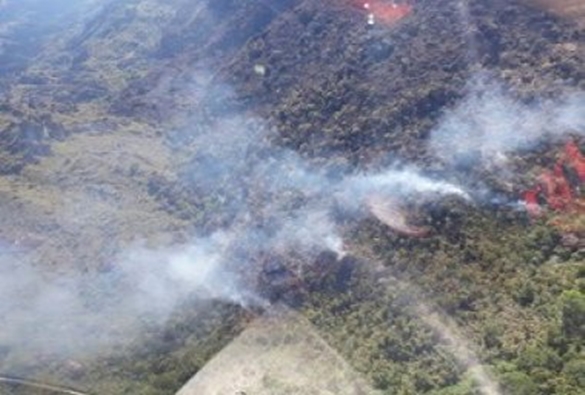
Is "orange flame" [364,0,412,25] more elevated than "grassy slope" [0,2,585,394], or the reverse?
"orange flame" [364,0,412,25]

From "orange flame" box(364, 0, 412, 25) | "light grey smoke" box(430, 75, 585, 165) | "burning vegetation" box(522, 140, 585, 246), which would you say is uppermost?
"orange flame" box(364, 0, 412, 25)

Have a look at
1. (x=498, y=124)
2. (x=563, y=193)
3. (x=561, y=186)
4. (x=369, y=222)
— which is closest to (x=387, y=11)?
(x=498, y=124)

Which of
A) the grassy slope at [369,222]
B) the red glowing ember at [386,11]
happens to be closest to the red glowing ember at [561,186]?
the grassy slope at [369,222]

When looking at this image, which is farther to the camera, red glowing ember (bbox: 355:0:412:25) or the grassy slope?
red glowing ember (bbox: 355:0:412:25)

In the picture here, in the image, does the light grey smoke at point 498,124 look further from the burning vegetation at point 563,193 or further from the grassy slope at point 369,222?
Result: the burning vegetation at point 563,193

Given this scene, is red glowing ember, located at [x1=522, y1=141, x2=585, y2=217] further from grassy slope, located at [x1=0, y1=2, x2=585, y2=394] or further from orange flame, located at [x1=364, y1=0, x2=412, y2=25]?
orange flame, located at [x1=364, y1=0, x2=412, y2=25]

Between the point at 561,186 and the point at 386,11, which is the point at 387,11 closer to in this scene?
the point at 386,11

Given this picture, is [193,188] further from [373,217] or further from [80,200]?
Result: [373,217]

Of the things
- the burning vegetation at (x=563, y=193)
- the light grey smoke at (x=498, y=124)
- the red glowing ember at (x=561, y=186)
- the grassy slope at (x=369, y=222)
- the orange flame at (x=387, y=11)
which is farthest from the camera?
the orange flame at (x=387, y=11)

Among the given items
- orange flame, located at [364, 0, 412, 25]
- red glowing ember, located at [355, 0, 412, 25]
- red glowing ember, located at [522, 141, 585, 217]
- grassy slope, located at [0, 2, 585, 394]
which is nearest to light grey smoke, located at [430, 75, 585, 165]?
grassy slope, located at [0, 2, 585, 394]

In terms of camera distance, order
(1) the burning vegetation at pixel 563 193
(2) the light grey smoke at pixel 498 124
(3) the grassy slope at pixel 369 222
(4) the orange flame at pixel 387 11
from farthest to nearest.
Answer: (4) the orange flame at pixel 387 11
(2) the light grey smoke at pixel 498 124
(1) the burning vegetation at pixel 563 193
(3) the grassy slope at pixel 369 222
